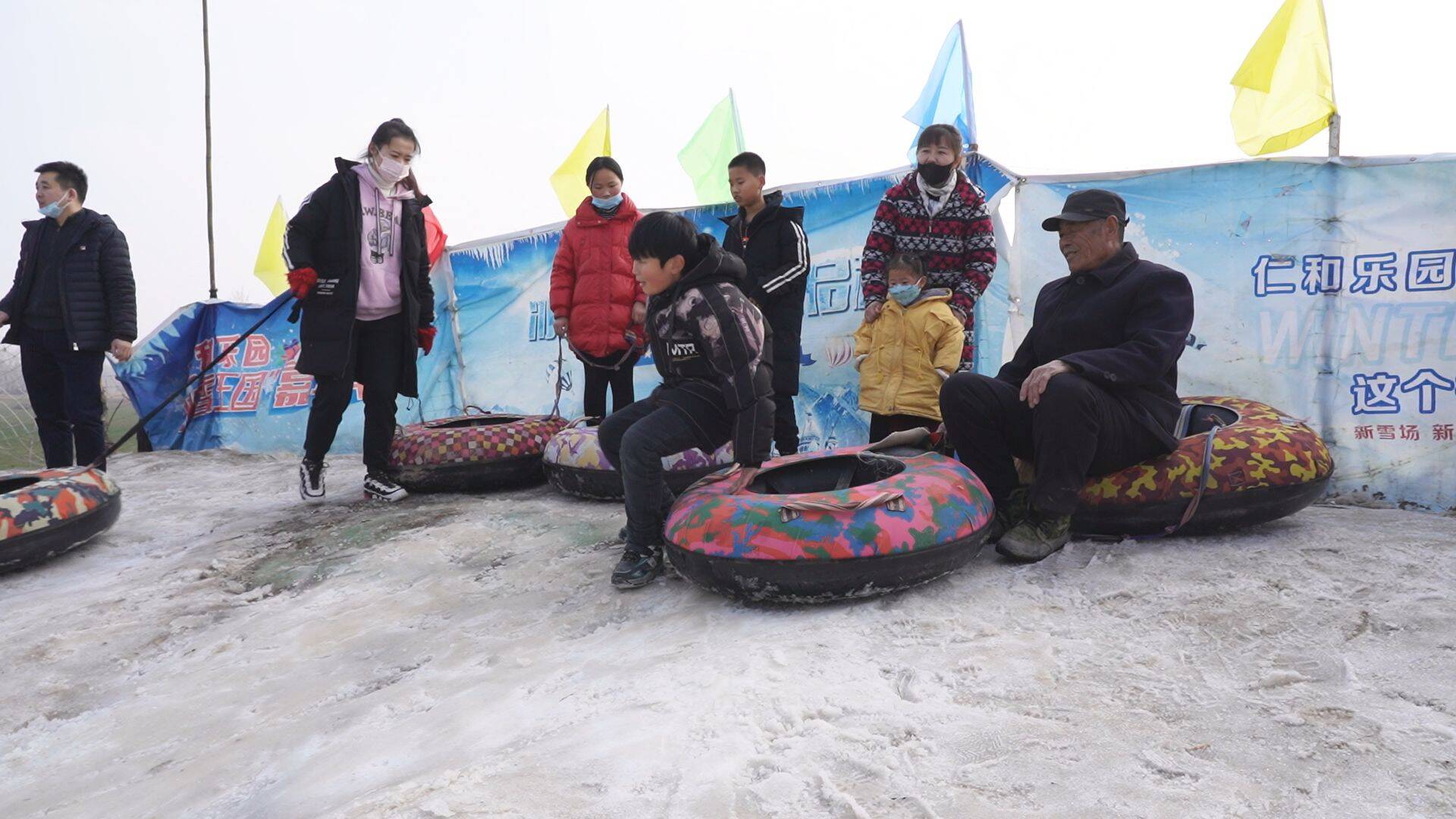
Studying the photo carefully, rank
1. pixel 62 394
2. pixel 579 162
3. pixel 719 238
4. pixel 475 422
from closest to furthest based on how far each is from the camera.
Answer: pixel 62 394 → pixel 475 422 → pixel 719 238 → pixel 579 162

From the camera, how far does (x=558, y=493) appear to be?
4730 millimetres

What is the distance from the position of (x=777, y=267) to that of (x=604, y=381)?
122 centimetres

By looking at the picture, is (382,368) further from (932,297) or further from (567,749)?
(567,749)

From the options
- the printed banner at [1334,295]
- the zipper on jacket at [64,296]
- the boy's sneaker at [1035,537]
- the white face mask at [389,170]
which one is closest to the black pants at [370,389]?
the white face mask at [389,170]

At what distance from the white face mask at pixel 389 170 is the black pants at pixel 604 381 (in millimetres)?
1293

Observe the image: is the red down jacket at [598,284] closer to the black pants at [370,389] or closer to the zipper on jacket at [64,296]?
the black pants at [370,389]

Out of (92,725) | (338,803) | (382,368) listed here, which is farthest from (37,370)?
(338,803)

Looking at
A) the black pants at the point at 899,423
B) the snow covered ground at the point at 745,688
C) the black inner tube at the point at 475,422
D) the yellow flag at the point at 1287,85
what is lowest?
the snow covered ground at the point at 745,688

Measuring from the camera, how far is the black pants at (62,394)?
4996 mm

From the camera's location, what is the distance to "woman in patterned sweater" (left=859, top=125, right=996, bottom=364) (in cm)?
418

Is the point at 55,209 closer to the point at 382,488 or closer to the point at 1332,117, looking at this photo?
the point at 382,488

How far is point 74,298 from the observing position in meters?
4.95

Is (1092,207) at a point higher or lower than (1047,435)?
higher

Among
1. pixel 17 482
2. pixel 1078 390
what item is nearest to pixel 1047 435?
pixel 1078 390
